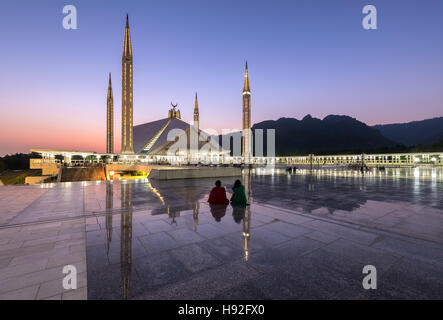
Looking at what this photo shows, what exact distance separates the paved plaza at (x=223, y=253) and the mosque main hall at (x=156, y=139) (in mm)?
43831

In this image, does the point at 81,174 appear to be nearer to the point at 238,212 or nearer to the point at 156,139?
the point at 238,212

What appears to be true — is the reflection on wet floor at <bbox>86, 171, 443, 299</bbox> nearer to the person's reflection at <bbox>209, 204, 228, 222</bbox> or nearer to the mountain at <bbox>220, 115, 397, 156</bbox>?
the person's reflection at <bbox>209, 204, 228, 222</bbox>

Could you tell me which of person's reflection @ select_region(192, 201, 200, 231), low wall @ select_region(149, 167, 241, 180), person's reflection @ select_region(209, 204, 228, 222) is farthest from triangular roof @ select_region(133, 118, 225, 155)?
person's reflection @ select_region(209, 204, 228, 222)

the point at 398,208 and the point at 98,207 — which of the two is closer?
the point at 398,208

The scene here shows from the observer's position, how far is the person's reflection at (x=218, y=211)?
A: 16.1 ft

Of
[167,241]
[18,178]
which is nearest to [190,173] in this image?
[167,241]

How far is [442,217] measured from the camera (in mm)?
4656

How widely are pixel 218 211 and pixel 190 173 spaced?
30.3ft

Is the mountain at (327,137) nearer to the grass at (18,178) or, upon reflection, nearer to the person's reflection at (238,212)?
the grass at (18,178)

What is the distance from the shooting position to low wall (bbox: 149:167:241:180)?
1350 centimetres
